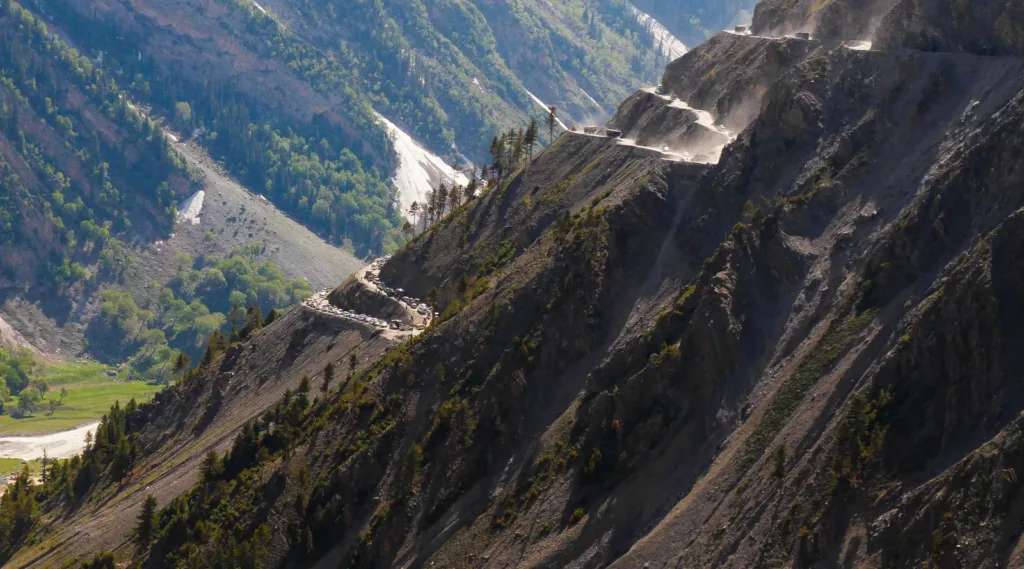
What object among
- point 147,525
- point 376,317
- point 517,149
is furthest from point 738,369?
point 517,149

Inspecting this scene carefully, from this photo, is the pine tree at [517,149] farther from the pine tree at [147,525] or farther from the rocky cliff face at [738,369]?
the pine tree at [147,525]

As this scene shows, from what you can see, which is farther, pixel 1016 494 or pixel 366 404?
pixel 366 404

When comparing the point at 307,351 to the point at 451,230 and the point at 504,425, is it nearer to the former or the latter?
the point at 451,230

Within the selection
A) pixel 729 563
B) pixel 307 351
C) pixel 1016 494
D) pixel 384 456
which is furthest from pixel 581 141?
pixel 1016 494

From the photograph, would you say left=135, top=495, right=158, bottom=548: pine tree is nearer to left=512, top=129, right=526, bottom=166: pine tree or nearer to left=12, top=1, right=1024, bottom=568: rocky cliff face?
left=12, top=1, right=1024, bottom=568: rocky cliff face

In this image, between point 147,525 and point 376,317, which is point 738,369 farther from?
point 376,317

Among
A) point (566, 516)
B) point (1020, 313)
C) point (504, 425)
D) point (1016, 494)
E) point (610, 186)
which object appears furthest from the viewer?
point (610, 186)
